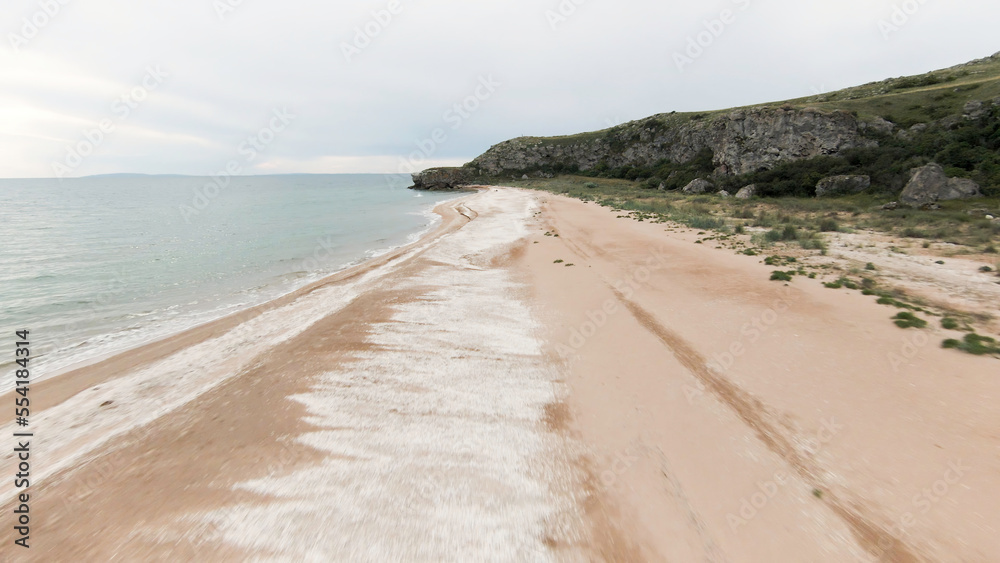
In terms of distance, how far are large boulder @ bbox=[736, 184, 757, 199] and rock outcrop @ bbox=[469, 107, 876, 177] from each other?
6.14 metres

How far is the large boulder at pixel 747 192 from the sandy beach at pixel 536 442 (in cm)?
3303

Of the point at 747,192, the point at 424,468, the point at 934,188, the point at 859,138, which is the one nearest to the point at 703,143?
the point at 859,138

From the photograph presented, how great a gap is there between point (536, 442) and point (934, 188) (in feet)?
117

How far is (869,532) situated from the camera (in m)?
3.77

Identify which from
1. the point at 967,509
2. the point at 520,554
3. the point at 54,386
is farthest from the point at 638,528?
the point at 54,386

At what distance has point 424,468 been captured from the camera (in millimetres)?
4816

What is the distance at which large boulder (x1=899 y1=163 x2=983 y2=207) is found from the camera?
23688mm

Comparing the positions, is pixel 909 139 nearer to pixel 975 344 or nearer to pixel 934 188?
pixel 934 188

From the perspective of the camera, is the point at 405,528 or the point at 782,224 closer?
the point at 405,528

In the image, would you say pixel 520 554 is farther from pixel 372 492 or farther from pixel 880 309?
pixel 880 309

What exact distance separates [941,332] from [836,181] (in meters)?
34.9

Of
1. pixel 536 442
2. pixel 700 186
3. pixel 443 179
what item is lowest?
pixel 700 186

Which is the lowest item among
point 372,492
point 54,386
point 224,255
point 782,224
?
point 782,224

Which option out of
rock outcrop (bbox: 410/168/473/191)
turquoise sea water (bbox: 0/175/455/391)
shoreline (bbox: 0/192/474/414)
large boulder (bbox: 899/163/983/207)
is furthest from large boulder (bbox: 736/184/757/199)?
rock outcrop (bbox: 410/168/473/191)
